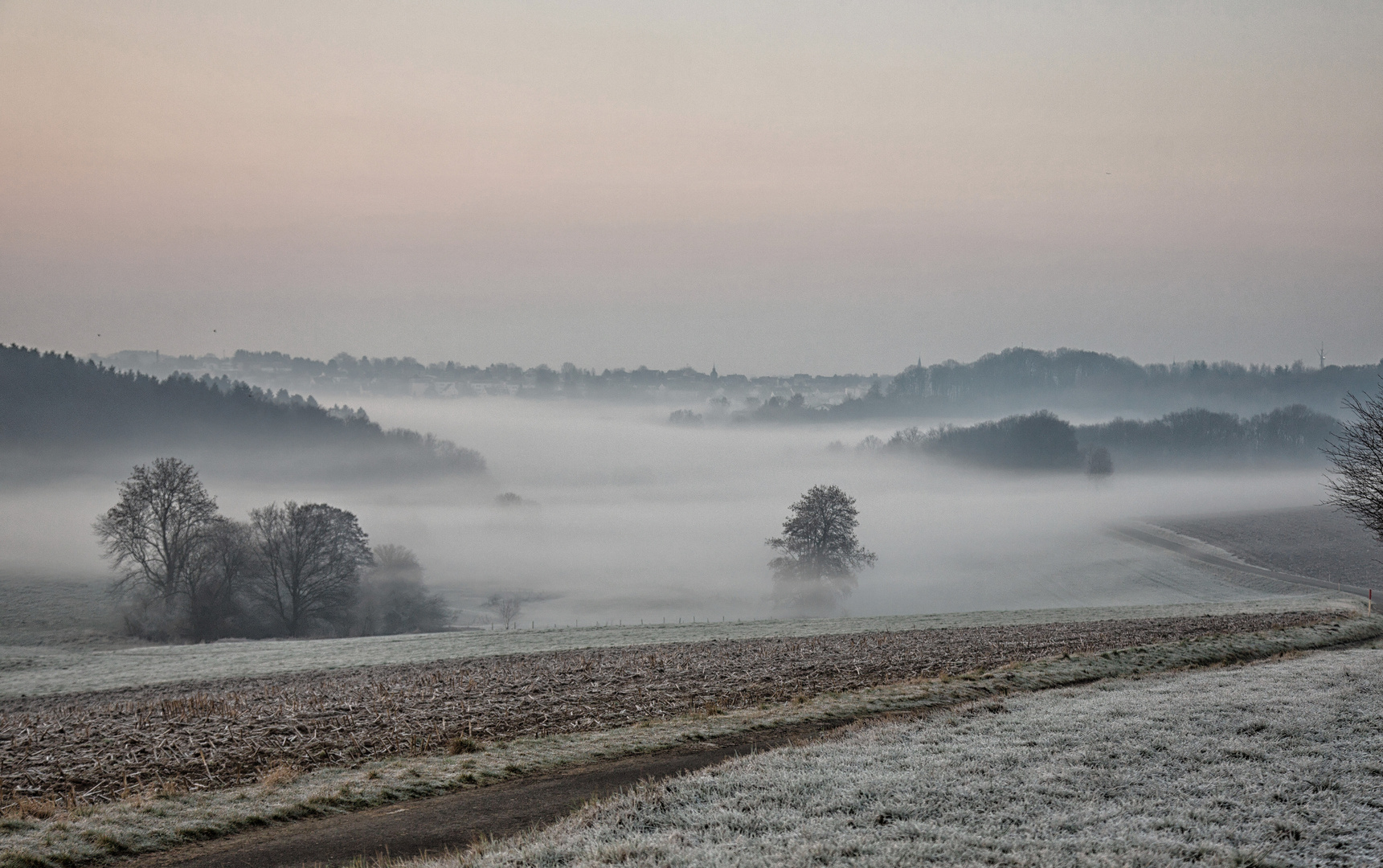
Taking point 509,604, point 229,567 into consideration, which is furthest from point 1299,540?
point 229,567

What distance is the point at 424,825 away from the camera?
1188 cm

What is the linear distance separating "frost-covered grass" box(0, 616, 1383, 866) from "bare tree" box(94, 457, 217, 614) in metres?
60.0

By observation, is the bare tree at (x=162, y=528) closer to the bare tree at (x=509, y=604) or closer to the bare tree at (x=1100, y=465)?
the bare tree at (x=509, y=604)

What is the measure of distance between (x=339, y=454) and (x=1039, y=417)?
15456 cm

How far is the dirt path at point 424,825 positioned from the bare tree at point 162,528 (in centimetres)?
6198

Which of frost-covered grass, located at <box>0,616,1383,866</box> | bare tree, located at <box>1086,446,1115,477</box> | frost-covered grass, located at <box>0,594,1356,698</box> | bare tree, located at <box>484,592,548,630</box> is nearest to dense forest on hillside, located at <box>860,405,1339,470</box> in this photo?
bare tree, located at <box>1086,446,1115,477</box>

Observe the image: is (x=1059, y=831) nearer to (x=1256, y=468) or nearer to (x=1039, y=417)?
(x=1039, y=417)

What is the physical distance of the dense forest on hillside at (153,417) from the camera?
148125 mm

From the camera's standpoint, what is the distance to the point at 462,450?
19800 cm

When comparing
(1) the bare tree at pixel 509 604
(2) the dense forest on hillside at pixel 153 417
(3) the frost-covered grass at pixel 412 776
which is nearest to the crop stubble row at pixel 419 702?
(3) the frost-covered grass at pixel 412 776

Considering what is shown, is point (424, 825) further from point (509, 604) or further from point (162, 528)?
point (509, 604)

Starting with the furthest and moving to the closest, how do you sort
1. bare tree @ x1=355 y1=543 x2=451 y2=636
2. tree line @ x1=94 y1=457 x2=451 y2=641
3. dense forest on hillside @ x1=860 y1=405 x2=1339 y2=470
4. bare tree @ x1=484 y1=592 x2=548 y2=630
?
dense forest on hillside @ x1=860 y1=405 x2=1339 y2=470
bare tree @ x1=484 y1=592 x2=548 y2=630
bare tree @ x1=355 y1=543 x2=451 y2=636
tree line @ x1=94 y1=457 x2=451 y2=641

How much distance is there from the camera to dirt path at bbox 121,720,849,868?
10.8 metres

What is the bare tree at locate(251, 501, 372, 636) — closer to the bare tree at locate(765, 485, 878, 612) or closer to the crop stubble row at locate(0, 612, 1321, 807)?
the bare tree at locate(765, 485, 878, 612)
